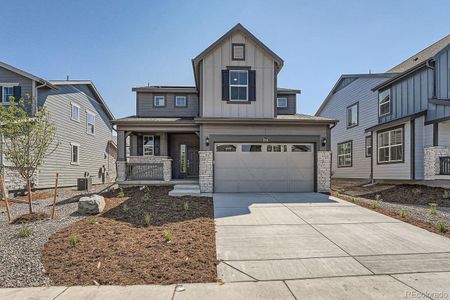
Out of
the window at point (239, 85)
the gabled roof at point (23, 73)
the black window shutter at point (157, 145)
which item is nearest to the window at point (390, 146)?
the window at point (239, 85)

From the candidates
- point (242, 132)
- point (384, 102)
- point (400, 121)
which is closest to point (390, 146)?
point (400, 121)

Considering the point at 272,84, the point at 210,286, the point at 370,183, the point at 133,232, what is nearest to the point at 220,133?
Answer: the point at 272,84

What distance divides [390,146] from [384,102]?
3.22 m

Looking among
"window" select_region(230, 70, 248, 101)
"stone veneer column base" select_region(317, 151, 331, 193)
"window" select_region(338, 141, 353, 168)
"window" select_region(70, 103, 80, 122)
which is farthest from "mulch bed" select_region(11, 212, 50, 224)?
"window" select_region(338, 141, 353, 168)

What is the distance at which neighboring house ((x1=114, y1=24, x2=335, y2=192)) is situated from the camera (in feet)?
38.5

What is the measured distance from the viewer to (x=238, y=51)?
12523 mm

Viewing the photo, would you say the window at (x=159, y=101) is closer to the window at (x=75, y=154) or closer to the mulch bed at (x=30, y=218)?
the window at (x=75, y=154)

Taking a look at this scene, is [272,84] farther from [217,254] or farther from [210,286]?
[210,286]

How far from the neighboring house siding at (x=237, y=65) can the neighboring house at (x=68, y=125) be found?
6.17 meters

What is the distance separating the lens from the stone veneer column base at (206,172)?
37.9 feet

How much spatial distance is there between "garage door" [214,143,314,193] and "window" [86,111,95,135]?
493 inches

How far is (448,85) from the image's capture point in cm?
1204

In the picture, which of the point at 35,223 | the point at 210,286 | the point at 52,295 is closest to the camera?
the point at 52,295

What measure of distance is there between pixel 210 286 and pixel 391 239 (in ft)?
14.1
